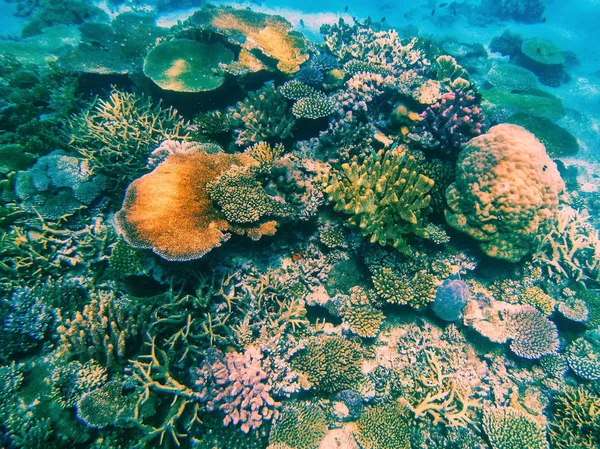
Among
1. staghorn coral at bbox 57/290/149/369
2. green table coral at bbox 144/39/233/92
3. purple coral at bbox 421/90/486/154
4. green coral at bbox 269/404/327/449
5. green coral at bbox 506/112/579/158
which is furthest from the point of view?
green coral at bbox 506/112/579/158

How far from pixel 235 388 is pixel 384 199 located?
3290 mm

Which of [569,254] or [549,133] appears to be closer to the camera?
[569,254]

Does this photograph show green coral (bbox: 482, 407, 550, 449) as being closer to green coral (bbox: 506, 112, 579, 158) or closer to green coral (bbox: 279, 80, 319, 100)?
green coral (bbox: 279, 80, 319, 100)

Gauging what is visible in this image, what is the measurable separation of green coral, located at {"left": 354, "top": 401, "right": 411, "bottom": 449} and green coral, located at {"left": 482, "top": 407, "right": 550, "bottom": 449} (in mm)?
1342

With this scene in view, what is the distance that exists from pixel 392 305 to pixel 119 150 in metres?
5.62

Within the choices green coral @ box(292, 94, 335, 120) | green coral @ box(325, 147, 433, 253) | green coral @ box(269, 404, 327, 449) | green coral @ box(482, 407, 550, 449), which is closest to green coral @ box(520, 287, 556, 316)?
green coral @ box(482, 407, 550, 449)

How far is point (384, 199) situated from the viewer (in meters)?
4.19

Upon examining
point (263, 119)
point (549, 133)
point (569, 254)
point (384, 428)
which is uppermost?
point (549, 133)

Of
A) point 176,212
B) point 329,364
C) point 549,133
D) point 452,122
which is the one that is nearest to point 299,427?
point 329,364

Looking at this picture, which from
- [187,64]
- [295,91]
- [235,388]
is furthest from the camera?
[187,64]

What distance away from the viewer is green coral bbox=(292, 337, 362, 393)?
4.07m

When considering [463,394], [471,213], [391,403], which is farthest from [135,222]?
[463,394]

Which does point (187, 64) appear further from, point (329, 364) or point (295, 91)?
point (329, 364)

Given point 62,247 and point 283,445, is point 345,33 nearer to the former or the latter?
point 62,247
